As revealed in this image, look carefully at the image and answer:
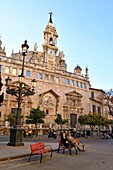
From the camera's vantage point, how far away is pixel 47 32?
49938mm

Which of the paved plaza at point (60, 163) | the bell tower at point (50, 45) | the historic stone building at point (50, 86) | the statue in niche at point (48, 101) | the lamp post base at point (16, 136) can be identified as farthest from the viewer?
the bell tower at point (50, 45)

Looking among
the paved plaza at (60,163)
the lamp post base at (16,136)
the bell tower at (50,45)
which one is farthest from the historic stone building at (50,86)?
Result: the paved plaza at (60,163)

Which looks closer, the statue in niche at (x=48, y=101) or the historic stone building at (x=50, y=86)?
the historic stone building at (x=50, y=86)

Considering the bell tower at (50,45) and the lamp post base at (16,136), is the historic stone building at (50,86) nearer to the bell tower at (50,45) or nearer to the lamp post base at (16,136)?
the bell tower at (50,45)

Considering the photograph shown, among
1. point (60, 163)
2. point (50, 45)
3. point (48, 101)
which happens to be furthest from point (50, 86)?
point (60, 163)

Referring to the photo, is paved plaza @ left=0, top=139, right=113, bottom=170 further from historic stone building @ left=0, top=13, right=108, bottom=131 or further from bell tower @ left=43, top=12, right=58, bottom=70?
bell tower @ left=43, top=12, right=58, bottom=70

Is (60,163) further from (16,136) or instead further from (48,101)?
(48,101)

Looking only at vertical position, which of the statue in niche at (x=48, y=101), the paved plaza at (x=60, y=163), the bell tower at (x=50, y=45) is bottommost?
the paved plaza at (x=60, y=163)

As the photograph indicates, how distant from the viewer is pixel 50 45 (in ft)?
161

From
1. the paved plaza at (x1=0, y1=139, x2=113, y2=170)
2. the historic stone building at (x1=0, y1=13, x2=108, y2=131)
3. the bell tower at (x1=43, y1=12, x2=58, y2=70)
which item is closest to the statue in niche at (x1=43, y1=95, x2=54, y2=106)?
the historic stone building at (x1=0, y1=13, x2=108, y2=131)

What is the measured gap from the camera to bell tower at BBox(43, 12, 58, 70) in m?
46.5

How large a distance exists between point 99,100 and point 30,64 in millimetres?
25901

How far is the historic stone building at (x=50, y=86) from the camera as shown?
38312mm

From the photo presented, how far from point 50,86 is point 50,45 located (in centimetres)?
1282
